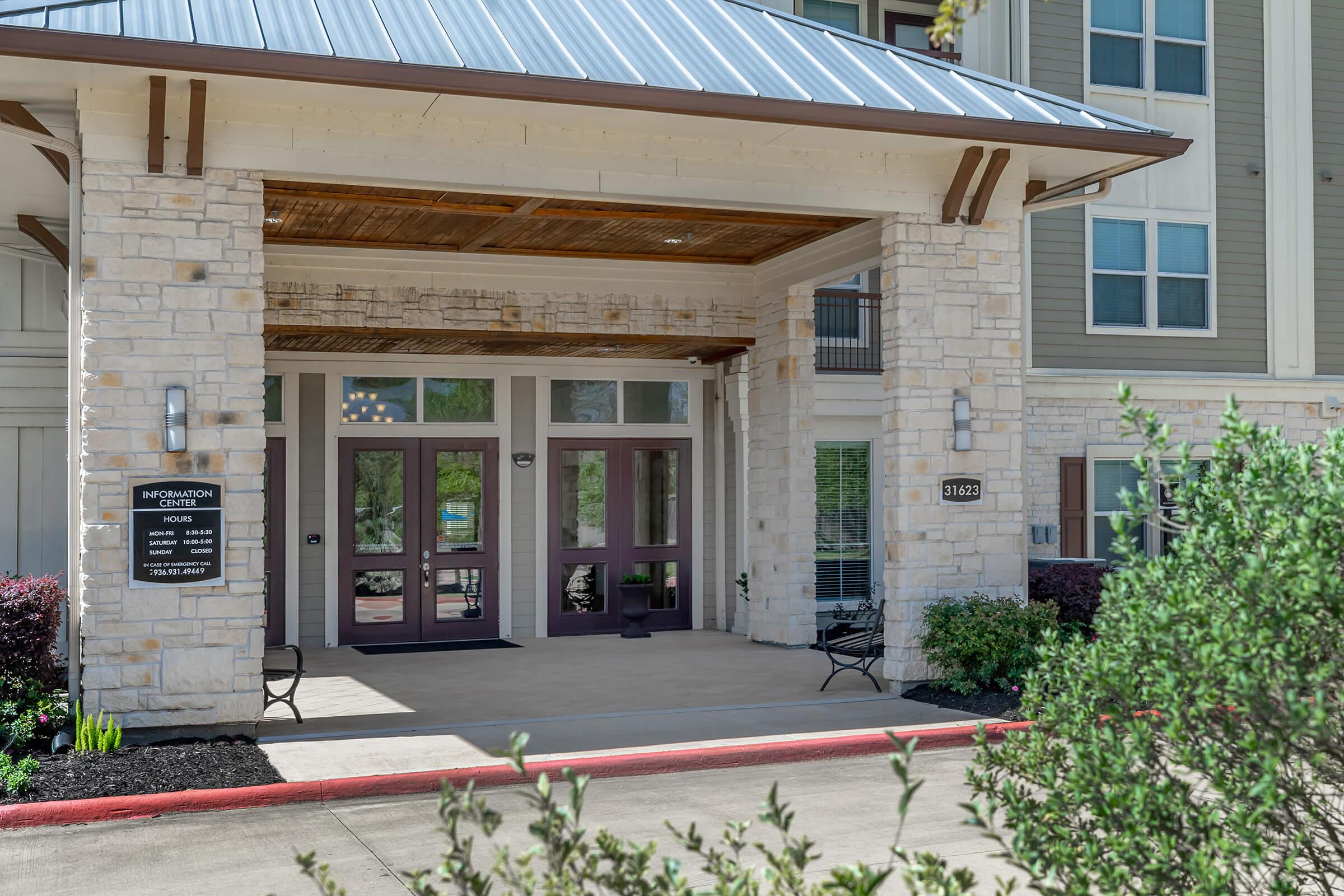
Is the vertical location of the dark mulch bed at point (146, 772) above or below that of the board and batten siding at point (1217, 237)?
below

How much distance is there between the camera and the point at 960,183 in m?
10.7

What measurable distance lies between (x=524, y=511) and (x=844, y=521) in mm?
4375

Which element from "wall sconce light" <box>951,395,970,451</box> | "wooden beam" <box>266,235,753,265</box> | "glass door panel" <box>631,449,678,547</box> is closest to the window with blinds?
"glass door panel" <box>631,449,678,547</box>

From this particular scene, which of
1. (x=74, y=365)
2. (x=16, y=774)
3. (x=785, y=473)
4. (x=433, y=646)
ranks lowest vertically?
(x=433, y=646)

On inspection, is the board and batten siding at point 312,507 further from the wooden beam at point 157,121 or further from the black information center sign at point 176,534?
the wooden beam at point 157,121

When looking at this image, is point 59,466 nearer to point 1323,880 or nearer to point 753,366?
point 753,366

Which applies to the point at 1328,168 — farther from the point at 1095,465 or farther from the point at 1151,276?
the point at 1095,465

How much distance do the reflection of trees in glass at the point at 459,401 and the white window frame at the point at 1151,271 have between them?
7.76m

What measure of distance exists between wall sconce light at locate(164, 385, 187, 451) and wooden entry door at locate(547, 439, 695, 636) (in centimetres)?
739

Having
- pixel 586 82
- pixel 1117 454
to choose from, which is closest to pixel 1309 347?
pixel 1117 454

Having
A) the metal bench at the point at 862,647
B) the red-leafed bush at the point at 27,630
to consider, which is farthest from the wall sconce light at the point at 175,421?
the metal bench at the point at 862,647

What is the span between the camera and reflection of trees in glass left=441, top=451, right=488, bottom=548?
1556cm

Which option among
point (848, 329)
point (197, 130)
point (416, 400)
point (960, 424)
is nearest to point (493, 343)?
point (416, 400)

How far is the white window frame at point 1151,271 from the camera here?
16812 mm
